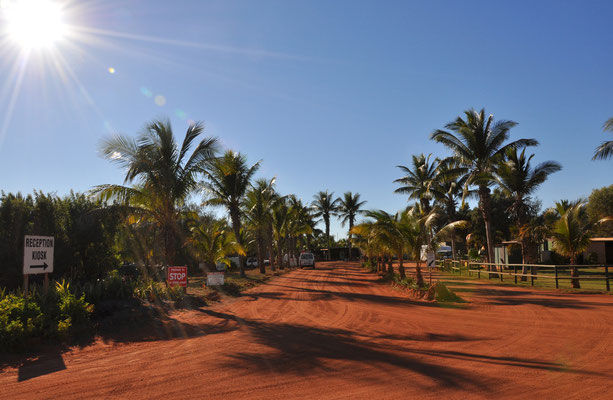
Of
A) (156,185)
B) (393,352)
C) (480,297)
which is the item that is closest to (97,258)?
(156,185)

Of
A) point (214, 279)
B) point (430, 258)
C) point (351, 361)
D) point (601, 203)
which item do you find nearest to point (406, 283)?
point (430, 258)

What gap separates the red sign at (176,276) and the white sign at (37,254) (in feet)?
17.3

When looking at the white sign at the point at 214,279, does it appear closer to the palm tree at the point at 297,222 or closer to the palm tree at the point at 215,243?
the palm tree at the point at 215,243

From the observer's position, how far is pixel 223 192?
26.6 meters

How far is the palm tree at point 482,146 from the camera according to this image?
2292 centimetres

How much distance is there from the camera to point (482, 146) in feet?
77.0

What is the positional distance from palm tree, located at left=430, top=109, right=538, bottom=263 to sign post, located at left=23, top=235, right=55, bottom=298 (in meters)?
21.1

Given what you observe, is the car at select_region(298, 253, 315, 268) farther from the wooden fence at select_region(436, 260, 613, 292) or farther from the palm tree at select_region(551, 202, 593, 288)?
the palm tree at select_region(551, 202, 593, 288)

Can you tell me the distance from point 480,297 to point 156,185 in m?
13.2

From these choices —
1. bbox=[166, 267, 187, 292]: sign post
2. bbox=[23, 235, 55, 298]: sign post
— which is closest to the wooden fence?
bbox=[166, 267, 187, 292]: sign post

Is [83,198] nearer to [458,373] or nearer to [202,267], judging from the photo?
[458,373]

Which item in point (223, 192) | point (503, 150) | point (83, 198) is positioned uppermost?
point (503, 150)

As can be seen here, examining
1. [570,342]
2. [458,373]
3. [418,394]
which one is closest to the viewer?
[418,394]

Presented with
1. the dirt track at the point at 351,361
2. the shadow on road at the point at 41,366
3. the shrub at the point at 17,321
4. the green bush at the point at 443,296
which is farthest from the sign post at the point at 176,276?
the green bush at the point at 443,296
